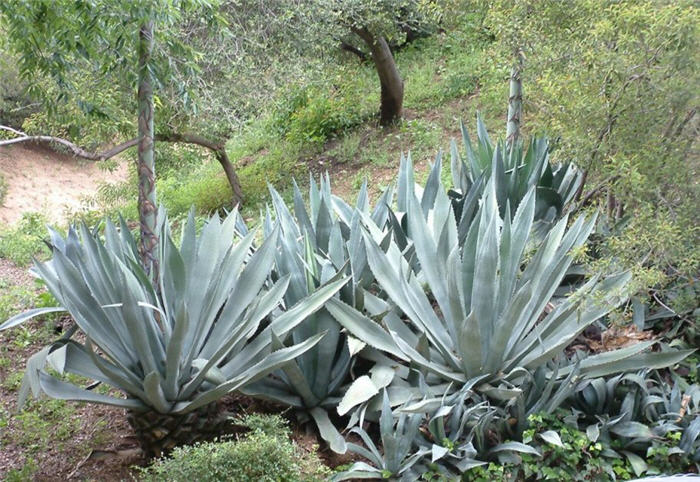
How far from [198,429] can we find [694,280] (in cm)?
292

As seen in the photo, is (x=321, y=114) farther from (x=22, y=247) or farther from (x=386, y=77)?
(x=22, y=247)

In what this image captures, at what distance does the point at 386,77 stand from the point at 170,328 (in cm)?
838

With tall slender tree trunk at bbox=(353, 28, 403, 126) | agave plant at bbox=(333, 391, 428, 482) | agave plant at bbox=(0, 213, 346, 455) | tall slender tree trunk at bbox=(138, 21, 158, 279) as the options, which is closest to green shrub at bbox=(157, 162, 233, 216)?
tall slender tree trunk at bbox=(353, 28, 403, 126)

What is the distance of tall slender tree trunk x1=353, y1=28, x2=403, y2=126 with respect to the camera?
11213 mm

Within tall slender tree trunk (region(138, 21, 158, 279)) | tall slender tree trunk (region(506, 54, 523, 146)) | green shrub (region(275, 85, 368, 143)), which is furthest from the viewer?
green shrub (region(275, 85, 368, 143))

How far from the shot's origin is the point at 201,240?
425cm

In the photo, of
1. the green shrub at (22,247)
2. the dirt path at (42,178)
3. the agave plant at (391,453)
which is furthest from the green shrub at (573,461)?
the dirt path at (42,178)

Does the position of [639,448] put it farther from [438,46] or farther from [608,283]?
[438,46]

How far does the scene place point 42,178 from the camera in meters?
21.8

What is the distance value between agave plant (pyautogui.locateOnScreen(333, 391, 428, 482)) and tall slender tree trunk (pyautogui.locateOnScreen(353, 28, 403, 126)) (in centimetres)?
831

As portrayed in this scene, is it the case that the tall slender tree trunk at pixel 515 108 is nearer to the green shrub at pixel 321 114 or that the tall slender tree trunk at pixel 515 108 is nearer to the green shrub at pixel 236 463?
the green shrub at pixel 236 463

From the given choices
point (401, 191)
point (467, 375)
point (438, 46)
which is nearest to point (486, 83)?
point (438, 46)

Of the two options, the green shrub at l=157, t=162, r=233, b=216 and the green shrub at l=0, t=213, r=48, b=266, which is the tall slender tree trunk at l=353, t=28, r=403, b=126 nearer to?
the green shrub at l=157, t=162, r=233, b=216

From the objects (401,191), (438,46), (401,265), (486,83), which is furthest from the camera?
(438,46)
